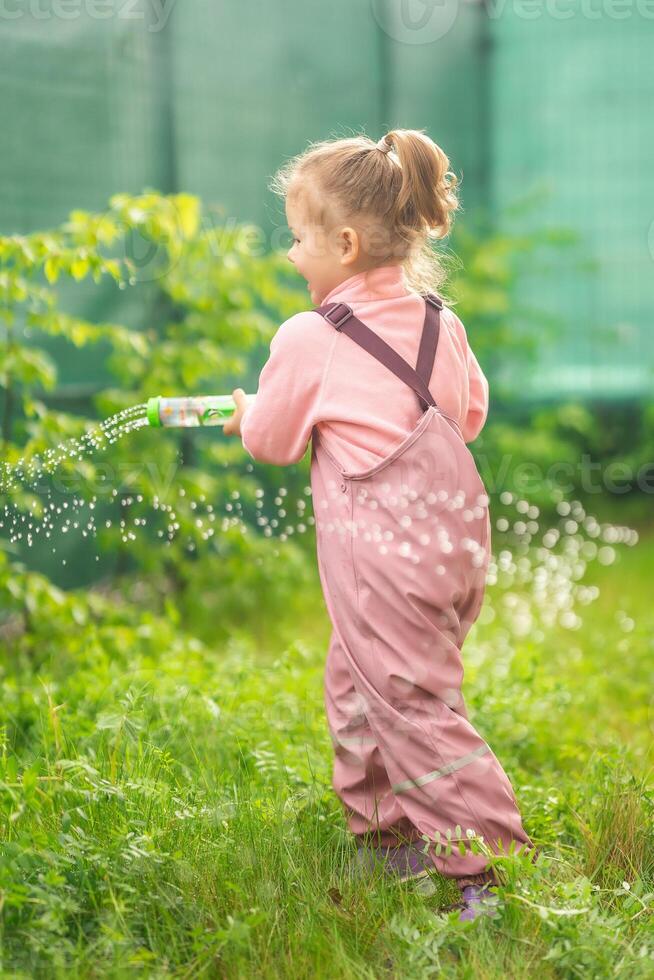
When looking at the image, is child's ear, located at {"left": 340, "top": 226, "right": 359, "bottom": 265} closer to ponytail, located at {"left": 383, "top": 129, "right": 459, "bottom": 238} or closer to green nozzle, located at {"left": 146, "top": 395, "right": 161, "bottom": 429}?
ponytail, located at {"left": 383, "top": 129, "right": 459, "bottom": 238}

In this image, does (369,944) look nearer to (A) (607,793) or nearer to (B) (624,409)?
(A) (607,793)

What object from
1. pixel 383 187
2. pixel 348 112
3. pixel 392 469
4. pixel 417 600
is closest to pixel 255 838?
pixel 417 600

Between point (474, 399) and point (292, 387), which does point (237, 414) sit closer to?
point (292, 387)

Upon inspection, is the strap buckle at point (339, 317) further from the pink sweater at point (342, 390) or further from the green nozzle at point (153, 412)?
the green nozzle at point (153, 412)

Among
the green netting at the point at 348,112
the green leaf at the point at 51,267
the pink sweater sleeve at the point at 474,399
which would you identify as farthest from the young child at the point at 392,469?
the green netting at the point at 348,112

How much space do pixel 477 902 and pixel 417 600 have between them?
0.50 meters

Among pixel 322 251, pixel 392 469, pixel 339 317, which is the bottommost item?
pixel 392 469

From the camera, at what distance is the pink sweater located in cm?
185

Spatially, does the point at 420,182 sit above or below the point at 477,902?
above

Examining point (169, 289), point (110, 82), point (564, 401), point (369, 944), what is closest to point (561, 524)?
point (564, 401)

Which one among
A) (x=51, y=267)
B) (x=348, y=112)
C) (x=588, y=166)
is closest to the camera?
(x=51, y=267)

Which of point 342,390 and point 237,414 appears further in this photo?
point 237,414

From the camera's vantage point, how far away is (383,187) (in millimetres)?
1911

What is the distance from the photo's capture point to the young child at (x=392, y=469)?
184 centimetres
